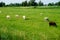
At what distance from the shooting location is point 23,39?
432 inches

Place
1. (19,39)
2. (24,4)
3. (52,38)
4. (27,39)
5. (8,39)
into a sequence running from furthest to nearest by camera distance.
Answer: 1. (24,4)
2. (52,38)
3. (27,39)
4. (19,39)
5. (8,39)

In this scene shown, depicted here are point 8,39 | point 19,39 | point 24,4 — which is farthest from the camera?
point 24,4

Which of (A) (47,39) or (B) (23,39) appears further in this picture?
(A) (47,39)

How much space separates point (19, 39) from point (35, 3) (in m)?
106

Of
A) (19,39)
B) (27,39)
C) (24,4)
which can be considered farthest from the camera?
(24,4)

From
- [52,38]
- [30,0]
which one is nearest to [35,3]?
[30,0]

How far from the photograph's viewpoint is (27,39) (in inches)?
448

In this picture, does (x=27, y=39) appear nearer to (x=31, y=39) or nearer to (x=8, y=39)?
(x=31, y=39)

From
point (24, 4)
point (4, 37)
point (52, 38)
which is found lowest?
point (24, 4)

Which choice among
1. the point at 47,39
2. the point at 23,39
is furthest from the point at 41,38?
the point at 23,39

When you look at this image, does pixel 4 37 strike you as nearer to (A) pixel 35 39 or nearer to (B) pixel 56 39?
(A) pixel 35 39

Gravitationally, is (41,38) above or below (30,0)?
above

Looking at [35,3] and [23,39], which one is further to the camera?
[35,3]

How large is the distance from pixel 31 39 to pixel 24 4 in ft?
335
